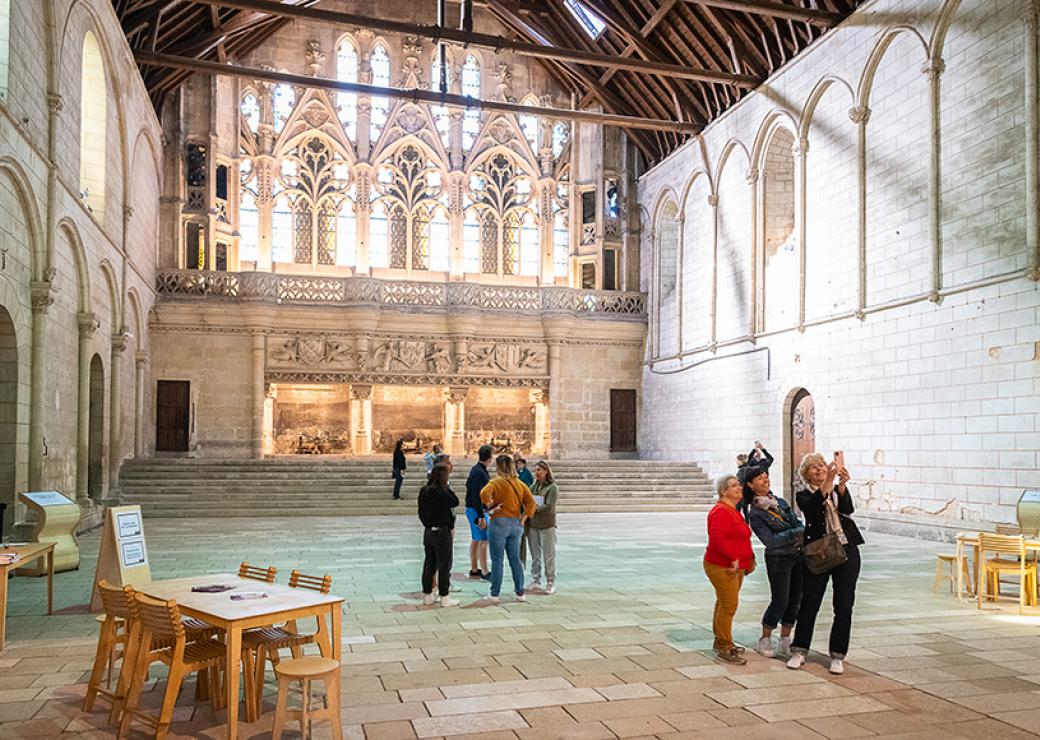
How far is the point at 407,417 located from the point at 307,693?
22.4 meters

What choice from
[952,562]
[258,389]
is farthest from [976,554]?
[258,389]

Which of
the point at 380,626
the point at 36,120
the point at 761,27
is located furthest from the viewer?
the point at 761,27

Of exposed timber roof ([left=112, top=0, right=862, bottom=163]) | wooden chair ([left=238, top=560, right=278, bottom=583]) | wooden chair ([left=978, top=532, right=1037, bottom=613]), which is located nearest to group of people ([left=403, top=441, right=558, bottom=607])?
wooden chair ([left=238, top=560, right=278, bottom=583])

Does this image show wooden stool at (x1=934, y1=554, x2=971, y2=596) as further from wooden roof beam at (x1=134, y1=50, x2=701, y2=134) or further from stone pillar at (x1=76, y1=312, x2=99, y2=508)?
wooden roof beam at (x1=134, y1=50, x2=701, y2=134)

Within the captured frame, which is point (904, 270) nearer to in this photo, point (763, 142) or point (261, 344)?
point (763, 142)

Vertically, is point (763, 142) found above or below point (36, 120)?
above

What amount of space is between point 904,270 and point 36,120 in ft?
43.7

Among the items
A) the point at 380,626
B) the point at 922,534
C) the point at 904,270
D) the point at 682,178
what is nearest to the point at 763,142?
the point at 682,178

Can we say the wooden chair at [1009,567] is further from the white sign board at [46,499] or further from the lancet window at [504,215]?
the lancet window at [504,215]

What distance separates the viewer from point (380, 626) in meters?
7.12

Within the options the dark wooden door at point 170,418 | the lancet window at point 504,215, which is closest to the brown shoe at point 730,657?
the dark wooden door at point 170,418

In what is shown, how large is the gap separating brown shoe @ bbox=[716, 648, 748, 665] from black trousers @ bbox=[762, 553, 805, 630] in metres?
0.38

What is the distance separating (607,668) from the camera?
589cm

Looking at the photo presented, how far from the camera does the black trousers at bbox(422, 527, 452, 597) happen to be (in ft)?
26.0
